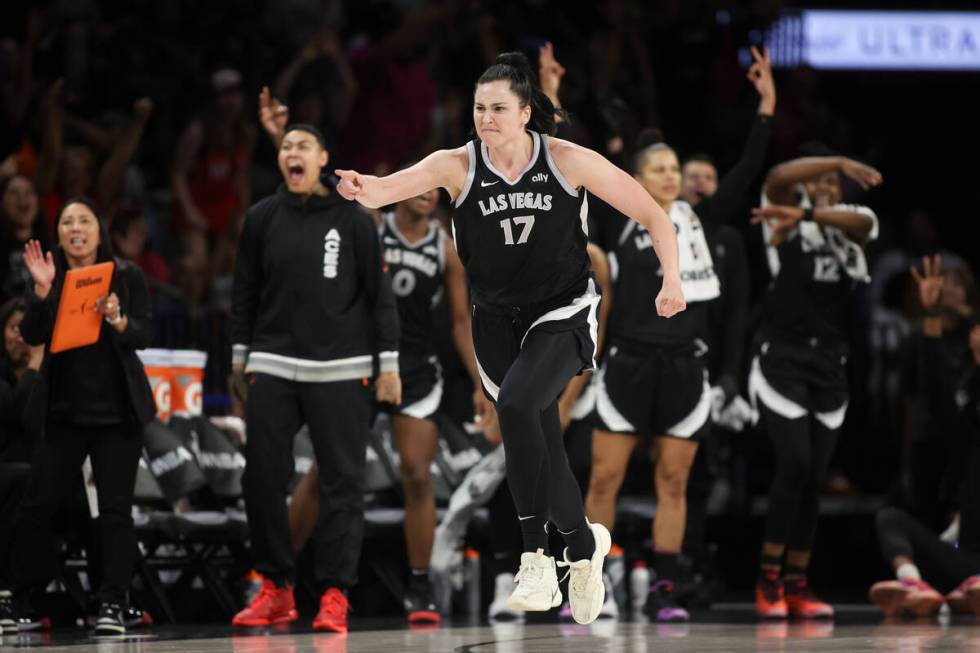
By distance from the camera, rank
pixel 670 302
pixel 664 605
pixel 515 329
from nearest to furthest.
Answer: pixel 670 302
pixel 515 329
pixel 664 605

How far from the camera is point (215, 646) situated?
20.0ft

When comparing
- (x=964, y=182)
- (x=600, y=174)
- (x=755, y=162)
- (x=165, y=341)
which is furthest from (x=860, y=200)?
(x=600, y=174)

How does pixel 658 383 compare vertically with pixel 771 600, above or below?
above

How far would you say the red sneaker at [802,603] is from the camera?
8148 millimetres

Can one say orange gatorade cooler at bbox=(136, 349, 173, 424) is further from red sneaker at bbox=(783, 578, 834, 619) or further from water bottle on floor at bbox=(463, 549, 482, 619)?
red sneaker at bbox=(783, 578, 834, 619)

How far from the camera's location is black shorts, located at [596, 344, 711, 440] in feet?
25.7

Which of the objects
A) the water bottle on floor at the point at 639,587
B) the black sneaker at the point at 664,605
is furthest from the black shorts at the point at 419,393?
the water bottle on floor at the point at 639,587

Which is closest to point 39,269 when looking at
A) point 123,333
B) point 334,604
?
point 123,333

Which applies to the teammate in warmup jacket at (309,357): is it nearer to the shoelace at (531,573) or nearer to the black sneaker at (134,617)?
the black sneaker at (134,617)

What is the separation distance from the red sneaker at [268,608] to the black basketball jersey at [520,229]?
212 cm

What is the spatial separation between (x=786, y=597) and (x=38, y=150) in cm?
532

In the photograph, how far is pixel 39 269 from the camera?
6926mm

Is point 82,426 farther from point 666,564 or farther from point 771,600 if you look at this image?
point 771,600

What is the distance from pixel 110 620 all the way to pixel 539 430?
2297 mm
